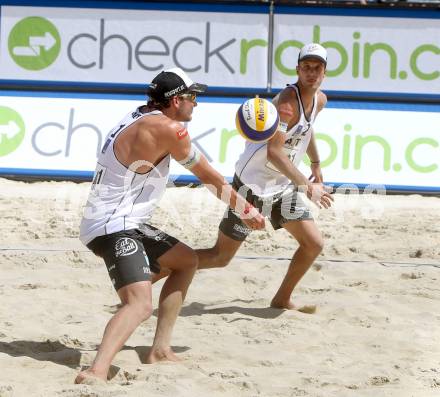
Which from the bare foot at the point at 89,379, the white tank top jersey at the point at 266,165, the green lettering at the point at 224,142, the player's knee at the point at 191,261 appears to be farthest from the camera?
the green lettering at the point at 224,142

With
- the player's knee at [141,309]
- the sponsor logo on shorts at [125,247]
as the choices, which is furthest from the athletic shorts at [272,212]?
the player's knee at [141,309]

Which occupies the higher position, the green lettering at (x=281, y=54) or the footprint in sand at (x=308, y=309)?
the green lettering at (x=281, y=54)

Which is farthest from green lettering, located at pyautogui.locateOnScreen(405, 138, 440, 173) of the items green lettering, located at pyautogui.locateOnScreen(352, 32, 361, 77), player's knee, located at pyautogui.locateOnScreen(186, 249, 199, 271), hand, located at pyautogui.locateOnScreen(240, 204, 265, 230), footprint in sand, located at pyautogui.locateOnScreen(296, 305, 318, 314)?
hand, located at pyautogui.locateOnScreen(240, 204, 265, 230)

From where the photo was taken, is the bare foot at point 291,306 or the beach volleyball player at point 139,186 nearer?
the beach volleyball player at point 139,186

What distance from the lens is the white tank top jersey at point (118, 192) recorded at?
4539 mm

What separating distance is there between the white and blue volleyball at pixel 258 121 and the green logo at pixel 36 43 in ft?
17.2

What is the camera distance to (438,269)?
7059 mm

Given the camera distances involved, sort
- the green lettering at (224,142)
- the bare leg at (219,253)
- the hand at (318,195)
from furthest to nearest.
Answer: the green lettering at (224,142)
the bare leg at (219,253)
the hand at (318,195)

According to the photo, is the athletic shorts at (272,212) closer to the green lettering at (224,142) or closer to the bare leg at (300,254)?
the bare leg at (300,254)

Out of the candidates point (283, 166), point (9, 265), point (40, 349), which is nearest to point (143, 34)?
point (9, 265)

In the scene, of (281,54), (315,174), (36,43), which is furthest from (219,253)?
(36,43)

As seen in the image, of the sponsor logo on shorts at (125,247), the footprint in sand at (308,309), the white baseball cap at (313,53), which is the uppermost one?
the white baseball cap at (313,53)

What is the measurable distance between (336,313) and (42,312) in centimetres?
185

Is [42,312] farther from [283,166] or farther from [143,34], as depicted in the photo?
[143,34]
